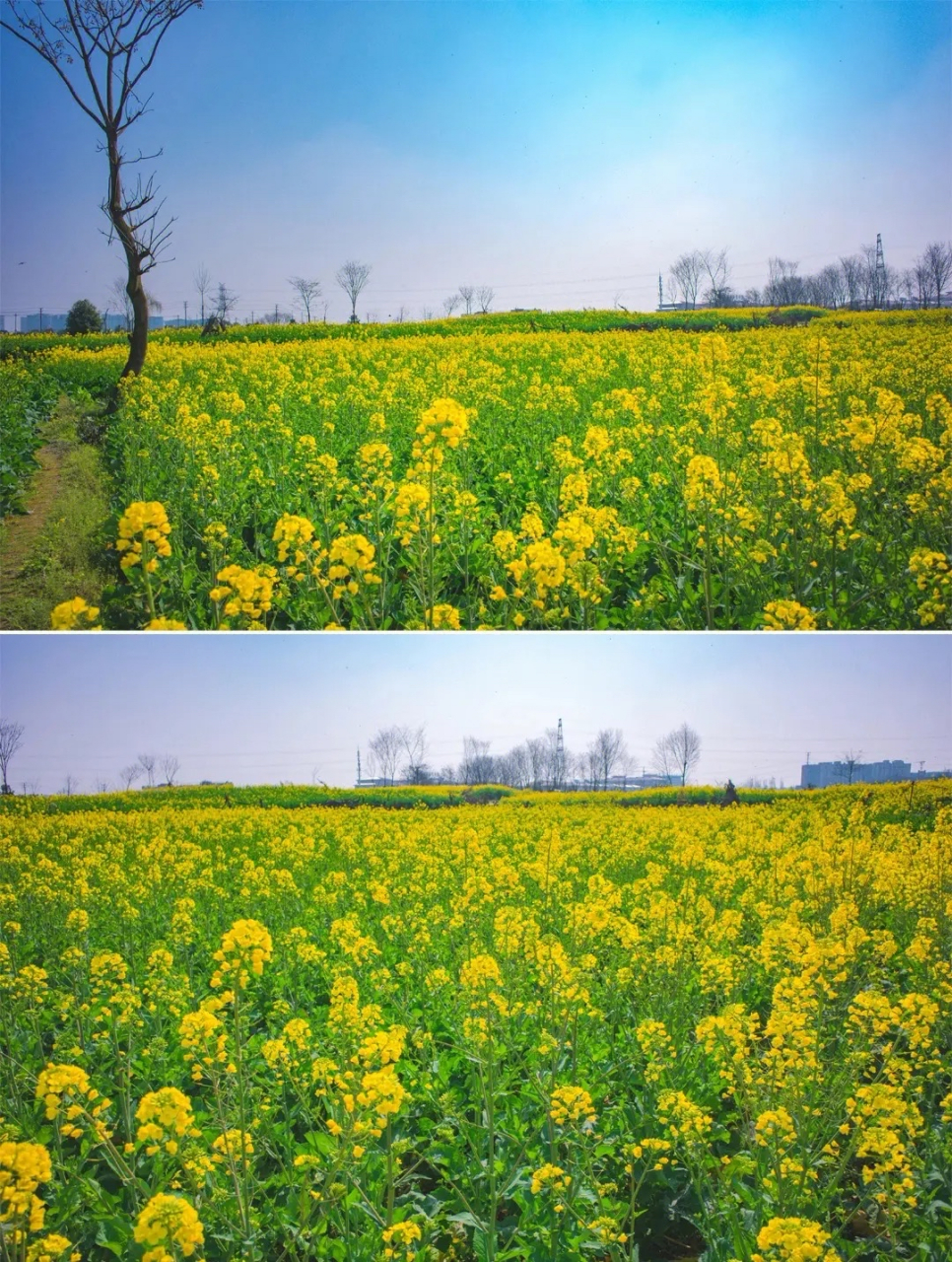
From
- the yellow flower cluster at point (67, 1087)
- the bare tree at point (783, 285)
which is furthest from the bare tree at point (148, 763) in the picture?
the bare tree at point (783, 285)

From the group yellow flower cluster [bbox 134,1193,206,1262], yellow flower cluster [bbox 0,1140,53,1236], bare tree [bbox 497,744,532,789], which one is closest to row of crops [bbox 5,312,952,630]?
bare tree [bbox 497,744,532,789]

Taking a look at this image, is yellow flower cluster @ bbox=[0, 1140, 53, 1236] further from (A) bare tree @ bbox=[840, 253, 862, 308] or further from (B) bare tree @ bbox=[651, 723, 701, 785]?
(A) bare tree @ bbox=[840, 253, 862, 308]

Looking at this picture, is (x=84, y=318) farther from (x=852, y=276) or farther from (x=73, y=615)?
(x=852, y=276)

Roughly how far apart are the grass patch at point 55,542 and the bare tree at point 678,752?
2575 mm

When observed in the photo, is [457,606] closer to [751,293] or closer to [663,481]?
[663,481]

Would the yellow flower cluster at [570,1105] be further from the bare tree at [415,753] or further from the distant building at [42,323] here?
the distant building at [42,323]

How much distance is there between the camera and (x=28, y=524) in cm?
381

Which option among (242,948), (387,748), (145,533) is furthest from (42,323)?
(242,948)

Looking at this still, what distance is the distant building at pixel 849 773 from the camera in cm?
392

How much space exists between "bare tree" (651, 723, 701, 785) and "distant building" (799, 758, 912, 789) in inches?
20.7

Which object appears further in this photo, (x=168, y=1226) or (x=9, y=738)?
(x=9, y=738)

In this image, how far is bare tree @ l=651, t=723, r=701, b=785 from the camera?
148 inches

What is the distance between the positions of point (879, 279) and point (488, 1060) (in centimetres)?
458

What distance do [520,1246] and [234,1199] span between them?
80 centimetres
